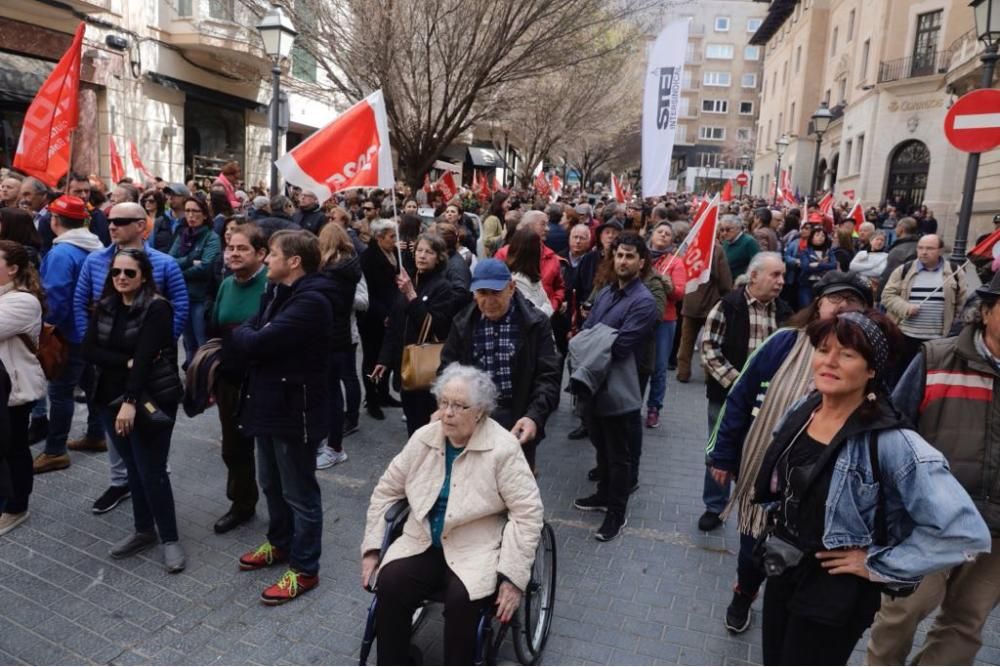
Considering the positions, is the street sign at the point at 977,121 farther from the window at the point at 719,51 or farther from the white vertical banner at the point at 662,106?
the window at the point at 719,51

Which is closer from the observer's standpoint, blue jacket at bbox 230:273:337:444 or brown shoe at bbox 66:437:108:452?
blue jacket at bbox 230:273:337:444

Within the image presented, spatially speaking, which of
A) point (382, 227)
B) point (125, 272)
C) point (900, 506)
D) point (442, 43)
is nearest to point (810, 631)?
point (900, 506)

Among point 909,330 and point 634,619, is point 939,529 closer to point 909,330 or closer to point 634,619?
point 634,619

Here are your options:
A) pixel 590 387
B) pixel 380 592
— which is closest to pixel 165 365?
pixel 380 592

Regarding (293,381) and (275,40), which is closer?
(293,381)

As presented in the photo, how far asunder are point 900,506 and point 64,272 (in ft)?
17.9

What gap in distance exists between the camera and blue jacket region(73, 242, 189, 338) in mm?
4465

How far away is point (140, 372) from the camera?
381 cm

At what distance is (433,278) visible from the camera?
538 cm

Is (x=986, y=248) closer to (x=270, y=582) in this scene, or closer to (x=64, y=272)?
(x=270, y=582)

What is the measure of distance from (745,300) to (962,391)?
172cm

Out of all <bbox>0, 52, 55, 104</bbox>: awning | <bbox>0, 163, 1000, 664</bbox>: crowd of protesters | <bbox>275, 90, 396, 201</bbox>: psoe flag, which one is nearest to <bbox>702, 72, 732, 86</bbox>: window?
<bbox>0, 52, 55, 104</bbox>: awning

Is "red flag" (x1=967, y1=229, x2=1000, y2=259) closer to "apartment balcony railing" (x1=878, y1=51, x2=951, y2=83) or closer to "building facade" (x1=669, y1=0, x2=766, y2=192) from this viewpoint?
"apartment balcony railing" (x1=878, y1=51, x2=951, y2=83)

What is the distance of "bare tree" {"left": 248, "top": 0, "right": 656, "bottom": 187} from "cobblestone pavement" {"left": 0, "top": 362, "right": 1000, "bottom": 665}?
10.4 meters
